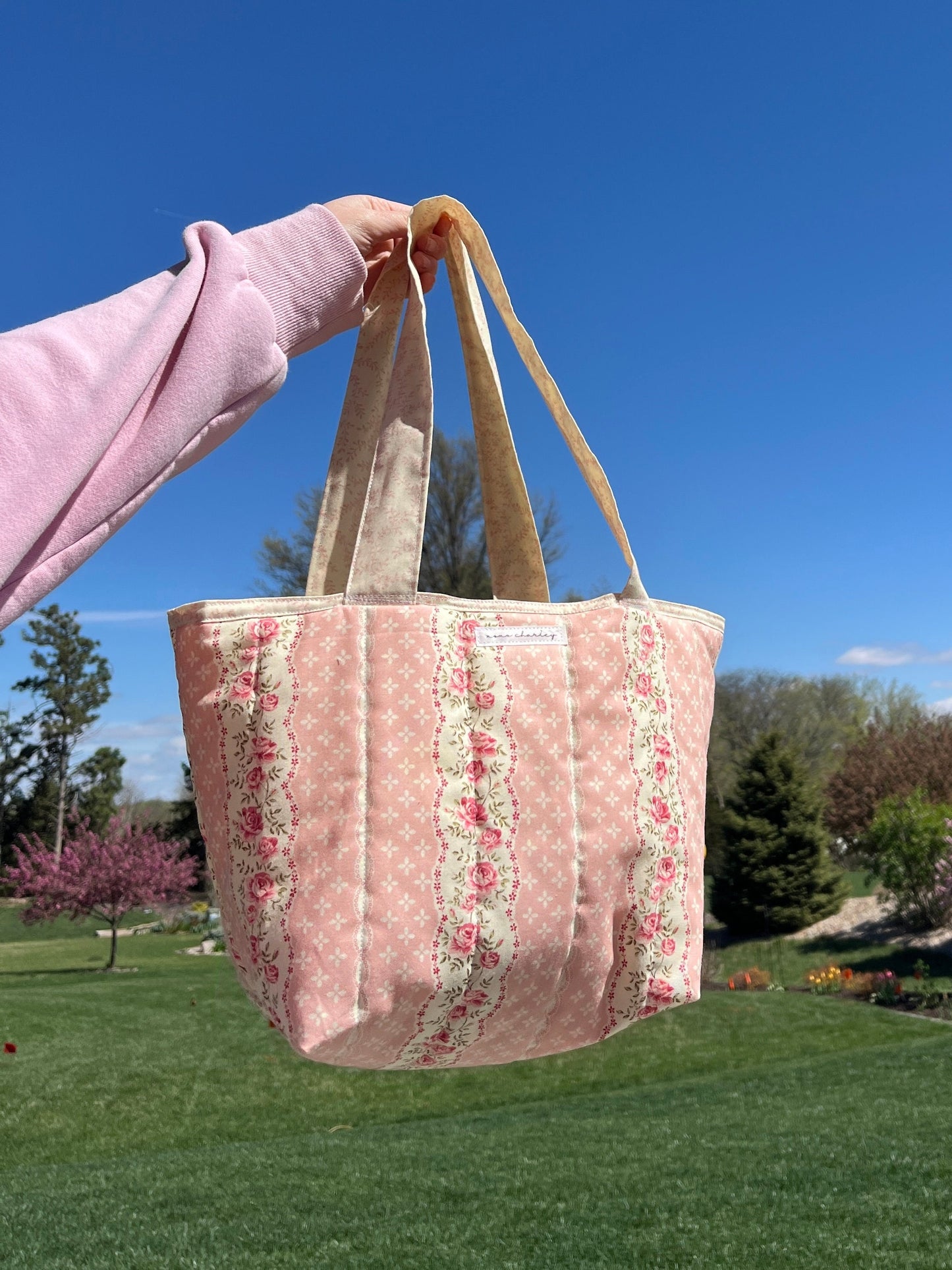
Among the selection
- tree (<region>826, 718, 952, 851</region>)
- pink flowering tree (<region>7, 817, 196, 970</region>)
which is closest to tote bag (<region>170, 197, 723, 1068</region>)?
pink flowering tree (<region>7, 817, 196, 970</region>)

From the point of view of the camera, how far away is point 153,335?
40.9 inches

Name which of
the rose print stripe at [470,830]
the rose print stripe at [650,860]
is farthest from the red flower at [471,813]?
the rose print stripe at [650,860]

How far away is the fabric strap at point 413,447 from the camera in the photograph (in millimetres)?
1241

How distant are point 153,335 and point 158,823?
34.0m

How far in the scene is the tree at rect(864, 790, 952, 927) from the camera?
19.0 metres

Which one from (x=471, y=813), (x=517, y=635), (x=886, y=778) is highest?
(x=517, y=635)

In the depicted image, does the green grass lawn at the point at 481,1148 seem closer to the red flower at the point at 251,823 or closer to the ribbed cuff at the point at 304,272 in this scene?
the red flower at the point at 251,823

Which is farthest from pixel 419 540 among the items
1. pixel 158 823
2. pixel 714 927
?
pixel 158 823

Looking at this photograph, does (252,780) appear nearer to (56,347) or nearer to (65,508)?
(65,508)

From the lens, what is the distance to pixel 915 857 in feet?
62.7

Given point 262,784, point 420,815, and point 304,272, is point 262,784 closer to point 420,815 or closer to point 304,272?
point 420,815

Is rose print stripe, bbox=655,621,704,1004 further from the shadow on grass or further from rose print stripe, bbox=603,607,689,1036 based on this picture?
the shadow on grass

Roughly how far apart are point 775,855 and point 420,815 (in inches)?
830

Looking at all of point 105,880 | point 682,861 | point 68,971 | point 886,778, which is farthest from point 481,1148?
point 886,778
